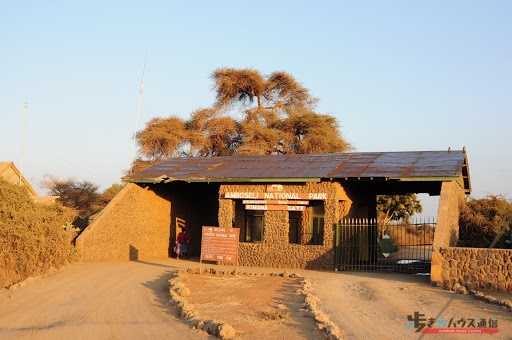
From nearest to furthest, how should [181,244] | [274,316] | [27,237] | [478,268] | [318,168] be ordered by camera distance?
[274,316] → [478,268] → [27,237] → [318,168] → [181,244]

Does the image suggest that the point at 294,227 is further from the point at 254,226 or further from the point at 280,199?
→ the point at 280,199

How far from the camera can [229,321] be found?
1209 cm

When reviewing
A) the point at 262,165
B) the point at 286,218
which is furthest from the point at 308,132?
the point at 286,218

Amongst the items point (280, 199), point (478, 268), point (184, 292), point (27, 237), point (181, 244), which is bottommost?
point (184, 292)

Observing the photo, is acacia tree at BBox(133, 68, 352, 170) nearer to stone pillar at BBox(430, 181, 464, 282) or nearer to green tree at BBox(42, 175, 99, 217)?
green tree at BBox(42, 175, 99, 217)

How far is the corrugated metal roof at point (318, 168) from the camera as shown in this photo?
2164cm

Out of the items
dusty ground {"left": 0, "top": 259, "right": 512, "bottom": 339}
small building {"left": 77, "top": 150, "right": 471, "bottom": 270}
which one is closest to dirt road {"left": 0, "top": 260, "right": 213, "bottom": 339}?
dusty ground {"left": 0, "top": 259, "right": 512, "bottom": 339}

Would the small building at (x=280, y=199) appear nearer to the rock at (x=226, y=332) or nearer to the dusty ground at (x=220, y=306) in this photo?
the dusty ground at (x=220, y=306)

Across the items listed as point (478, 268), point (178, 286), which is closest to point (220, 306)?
point (178, 286)

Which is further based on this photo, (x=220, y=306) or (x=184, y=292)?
(x=184, y=292)

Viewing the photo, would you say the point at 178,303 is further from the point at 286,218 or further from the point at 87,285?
the point at 286,218

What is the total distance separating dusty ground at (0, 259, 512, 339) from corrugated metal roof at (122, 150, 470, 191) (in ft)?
12.8

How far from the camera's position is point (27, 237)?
64.8 ft

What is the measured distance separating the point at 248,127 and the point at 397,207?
525 inches
